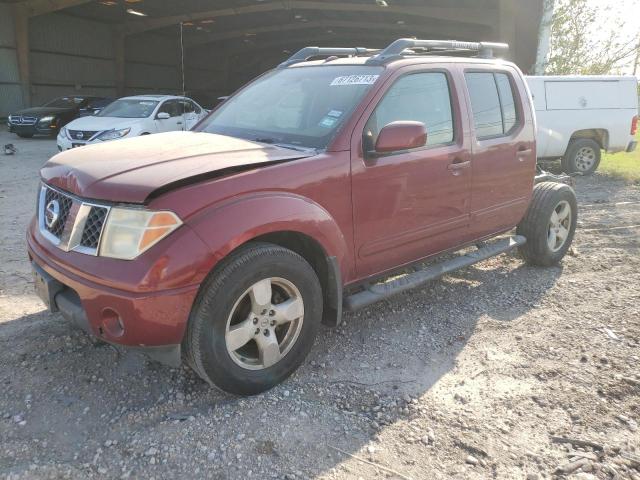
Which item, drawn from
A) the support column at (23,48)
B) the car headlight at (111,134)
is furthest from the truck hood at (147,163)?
the support column at (23,48)

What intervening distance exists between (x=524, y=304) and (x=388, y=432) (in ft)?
7.20

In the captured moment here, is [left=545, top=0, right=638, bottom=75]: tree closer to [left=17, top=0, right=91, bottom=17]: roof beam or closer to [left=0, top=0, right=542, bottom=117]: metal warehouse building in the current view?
[left=0, top=0, right=542, bottom=117]: metal warehouse building

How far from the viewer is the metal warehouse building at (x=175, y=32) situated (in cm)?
2238

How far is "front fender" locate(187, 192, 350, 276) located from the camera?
2635 millimetres

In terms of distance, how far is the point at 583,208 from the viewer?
8.10 metres

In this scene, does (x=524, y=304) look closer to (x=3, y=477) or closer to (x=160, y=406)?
(x=160, y=406)

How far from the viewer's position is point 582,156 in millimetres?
11422

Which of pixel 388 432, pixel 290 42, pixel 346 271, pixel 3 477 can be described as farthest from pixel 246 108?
pixel 290 42

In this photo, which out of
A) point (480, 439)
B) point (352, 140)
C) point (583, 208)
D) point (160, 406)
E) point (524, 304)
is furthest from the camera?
point (583, 208)

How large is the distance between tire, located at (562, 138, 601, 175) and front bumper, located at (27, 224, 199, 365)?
1059 centimetres

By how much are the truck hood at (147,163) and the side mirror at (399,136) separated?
44cm

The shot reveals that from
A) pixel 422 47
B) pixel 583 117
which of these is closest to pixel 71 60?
pixel 583 117

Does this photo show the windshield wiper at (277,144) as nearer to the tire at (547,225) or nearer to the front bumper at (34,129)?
the tire at (547,225)

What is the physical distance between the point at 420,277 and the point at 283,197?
4.54 feet
